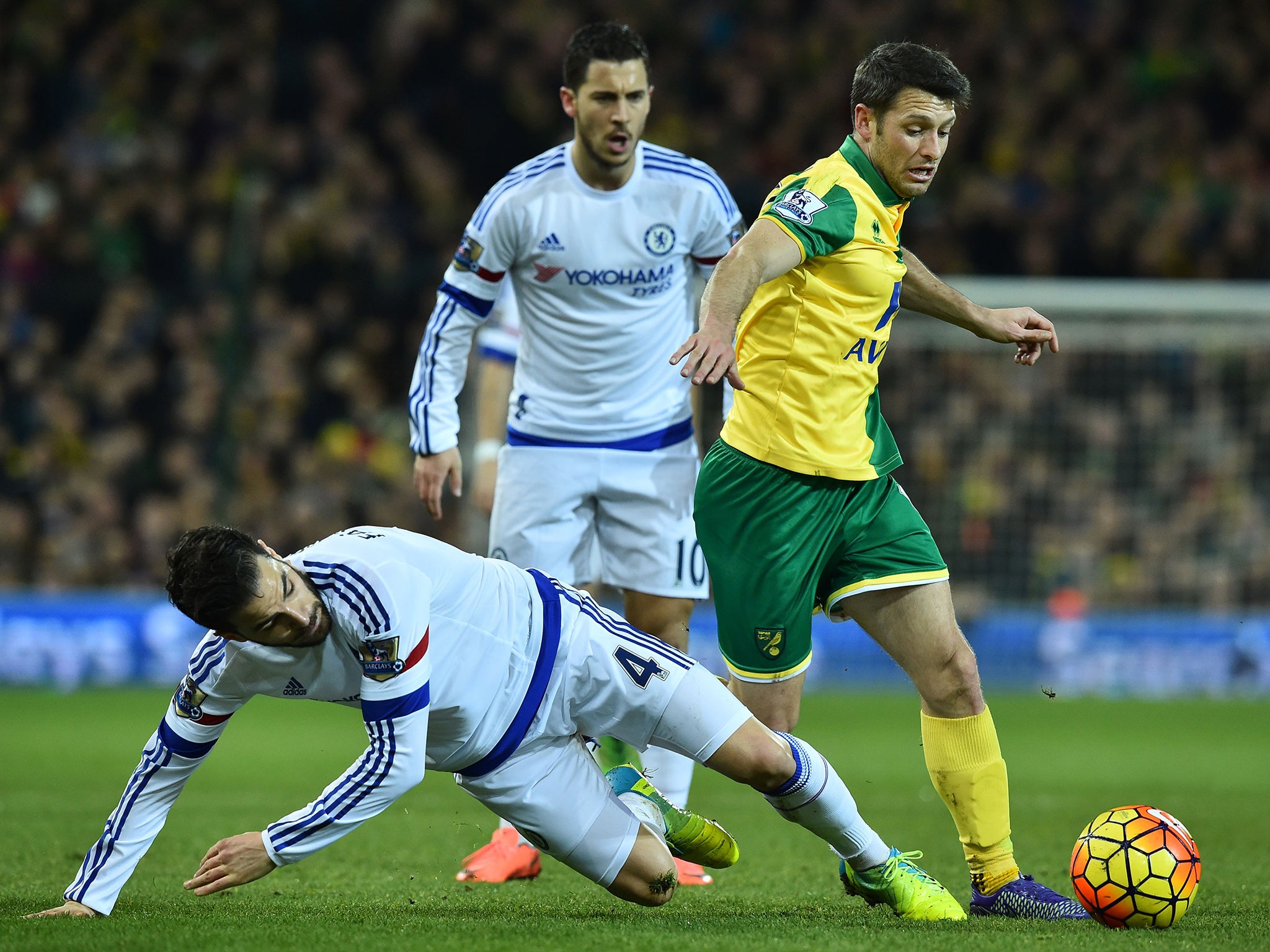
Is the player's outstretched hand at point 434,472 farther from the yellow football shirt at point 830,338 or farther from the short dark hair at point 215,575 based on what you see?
the short dark hair at point 215,575

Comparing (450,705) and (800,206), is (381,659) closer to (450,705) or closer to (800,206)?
(450,705)

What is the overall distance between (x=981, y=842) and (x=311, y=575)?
2.07 metres

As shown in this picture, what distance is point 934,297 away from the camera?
491 cm

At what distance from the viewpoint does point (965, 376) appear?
45.8 feet

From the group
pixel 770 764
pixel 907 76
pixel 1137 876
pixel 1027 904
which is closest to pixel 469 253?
pixel 907 76

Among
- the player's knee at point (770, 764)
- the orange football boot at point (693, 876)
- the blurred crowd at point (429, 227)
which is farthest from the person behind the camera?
the blurred crowd at point (429, 227)

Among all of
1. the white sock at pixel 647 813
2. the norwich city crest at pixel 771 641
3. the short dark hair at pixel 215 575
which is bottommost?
the white sock at pixel 647 813

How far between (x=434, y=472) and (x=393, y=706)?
1.71 meters

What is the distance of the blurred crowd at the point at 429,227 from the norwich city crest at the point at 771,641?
9.13 meters

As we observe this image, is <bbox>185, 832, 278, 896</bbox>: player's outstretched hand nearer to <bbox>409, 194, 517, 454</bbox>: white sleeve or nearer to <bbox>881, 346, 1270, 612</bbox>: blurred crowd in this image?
<bbox>409, 194, 517, 454</bbox>: white sleeve

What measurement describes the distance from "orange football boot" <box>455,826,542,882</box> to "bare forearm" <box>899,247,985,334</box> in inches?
89.6

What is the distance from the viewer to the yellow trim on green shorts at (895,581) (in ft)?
14.9

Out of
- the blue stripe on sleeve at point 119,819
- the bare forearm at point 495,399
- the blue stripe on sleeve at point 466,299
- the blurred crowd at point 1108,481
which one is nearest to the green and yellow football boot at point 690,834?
the blue stripe on sleeve at point 119,819

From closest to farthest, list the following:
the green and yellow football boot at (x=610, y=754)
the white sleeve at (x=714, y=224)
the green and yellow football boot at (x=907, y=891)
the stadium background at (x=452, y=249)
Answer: the green and yellow football boot at (x=907, y=891) → the white sleeve at (x=714, y=224) → the green and yellow football boot at (x=610, y=754) → the stadium background at (x=452, y=249)
